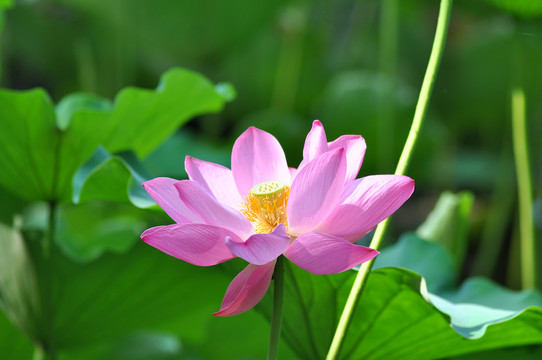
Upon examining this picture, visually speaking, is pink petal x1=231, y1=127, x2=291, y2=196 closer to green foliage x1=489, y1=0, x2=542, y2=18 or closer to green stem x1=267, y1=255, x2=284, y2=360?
green stem x1=267, y1=255, x2=284, y2=360

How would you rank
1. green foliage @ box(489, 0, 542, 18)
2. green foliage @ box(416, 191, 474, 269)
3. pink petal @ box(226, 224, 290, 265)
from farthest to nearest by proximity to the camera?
green foliage @ box(416, 191, 474, 269) → green foliage @ box(489, 0, 542, 18) → pink petal @ box(226, 224, 290, 265)

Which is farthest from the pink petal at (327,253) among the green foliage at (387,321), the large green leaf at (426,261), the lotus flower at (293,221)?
the large green leaf at (426,261)

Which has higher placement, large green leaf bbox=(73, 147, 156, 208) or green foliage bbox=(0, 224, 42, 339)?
large green leaf bbox=(73, 147, 156, 208)

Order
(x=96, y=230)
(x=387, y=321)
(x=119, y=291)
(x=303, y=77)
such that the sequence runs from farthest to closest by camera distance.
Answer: (x=303, y=77)
(x=96, y=230)
(x=119, y=291)
(x=387, y=321)

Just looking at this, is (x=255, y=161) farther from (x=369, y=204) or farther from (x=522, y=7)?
(x=522, y=7)

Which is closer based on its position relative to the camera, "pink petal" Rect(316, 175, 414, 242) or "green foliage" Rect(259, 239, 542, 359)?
"pink petal" Rect(316, 175, 414, 242)

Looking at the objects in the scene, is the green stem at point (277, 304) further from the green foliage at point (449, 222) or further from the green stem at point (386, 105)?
the green stem at point (386, 105)

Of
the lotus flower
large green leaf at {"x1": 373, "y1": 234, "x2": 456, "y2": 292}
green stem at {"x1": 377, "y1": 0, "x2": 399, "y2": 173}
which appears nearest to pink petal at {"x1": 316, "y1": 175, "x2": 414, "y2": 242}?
the lotus flower

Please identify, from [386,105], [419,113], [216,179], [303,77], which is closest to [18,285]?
[216,179]
